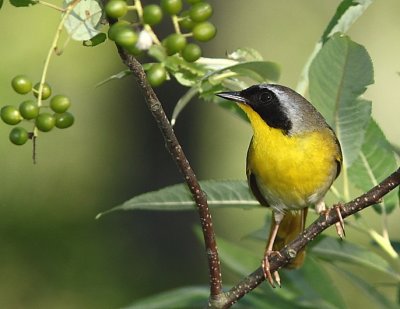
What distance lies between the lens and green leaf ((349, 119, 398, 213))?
305 cm

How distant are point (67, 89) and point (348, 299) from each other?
5480 millimetres

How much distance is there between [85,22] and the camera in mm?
1938

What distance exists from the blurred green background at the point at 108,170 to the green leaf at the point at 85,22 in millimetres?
5636

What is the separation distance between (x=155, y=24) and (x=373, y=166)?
155 cm

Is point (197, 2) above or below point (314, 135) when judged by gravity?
above

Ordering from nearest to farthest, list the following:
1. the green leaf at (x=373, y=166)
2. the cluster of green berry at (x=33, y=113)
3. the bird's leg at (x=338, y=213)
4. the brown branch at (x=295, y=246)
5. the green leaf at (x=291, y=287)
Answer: the cluster of green berry at (x=33, y=113), the brown branch at (x=295, y=246), the bird's leg at (x=338, y=213), the green leaf at (x=373, y=166), the green leaf at (x=291, y=287)

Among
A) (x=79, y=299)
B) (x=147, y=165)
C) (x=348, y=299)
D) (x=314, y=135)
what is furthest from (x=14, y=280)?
(x=314, y=135)

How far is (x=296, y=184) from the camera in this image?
345cm

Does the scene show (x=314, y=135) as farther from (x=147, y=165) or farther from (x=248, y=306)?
(x=147, y=165)

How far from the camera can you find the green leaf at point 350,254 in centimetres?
289

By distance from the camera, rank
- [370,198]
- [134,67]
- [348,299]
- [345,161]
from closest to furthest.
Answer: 1. [134,67]
2. [370,198]
3. [345,161]
4. [348,299]

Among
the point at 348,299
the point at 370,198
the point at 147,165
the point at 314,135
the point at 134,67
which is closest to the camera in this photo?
the point at 134,67

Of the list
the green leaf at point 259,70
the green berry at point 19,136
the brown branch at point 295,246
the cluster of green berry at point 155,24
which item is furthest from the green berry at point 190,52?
the green leaf at point 259,70

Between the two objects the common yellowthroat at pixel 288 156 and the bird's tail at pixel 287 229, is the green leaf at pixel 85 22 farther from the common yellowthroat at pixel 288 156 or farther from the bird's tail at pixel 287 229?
the bird's tail at pixel 287 229
